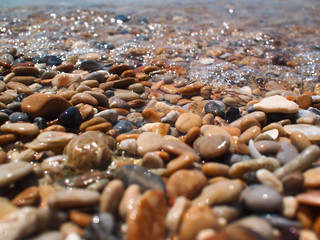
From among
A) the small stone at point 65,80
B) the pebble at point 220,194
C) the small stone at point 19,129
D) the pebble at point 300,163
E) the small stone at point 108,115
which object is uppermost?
the small stone at point 65,80

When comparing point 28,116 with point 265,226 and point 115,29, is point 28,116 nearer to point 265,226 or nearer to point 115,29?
point 265,226

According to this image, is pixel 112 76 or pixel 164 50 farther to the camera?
pixel 164 50

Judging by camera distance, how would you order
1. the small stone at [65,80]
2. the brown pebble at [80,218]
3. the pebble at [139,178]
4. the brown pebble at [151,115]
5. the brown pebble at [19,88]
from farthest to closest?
the small stone at [65,80]
the brown pebble at [19,88]
the brown pebble at [151,115]
the pebble at [139,178]
the brown pebble at [80,218]

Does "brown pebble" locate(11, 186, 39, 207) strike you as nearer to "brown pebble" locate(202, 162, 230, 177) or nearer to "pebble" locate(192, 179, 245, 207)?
"pebble" locate(192, 179, 245, 207)

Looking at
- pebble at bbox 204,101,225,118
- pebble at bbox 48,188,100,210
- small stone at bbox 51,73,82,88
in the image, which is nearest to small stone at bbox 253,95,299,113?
pebble at bbox 204,101,225,118

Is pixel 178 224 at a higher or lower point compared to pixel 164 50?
lower

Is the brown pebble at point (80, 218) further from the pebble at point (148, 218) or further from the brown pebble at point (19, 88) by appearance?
the brown pebble at point (19, 88)

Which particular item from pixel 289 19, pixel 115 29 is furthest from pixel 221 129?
pixel 289 19

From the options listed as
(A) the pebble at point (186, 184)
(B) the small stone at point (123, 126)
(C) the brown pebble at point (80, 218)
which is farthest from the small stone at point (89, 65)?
(C) the brown pebble at point (80, 218)

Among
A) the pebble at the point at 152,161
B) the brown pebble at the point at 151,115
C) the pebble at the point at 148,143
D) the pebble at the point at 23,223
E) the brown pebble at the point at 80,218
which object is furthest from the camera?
the brown pebble at the point at 151,115
